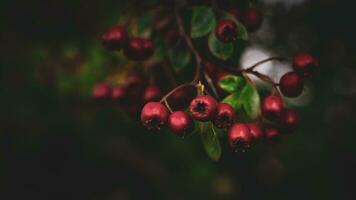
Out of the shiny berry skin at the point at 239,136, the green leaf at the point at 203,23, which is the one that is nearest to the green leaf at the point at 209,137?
the shiny berry skin at the point at 239,136

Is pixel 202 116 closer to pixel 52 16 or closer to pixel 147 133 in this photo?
pixel 52 16

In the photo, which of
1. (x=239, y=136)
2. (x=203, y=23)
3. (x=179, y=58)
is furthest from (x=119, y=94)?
(x=239, y=136)

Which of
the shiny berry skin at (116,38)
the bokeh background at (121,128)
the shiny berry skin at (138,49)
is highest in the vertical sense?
the shiny berry skin at (116,38)

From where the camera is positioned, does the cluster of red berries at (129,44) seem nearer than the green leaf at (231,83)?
No

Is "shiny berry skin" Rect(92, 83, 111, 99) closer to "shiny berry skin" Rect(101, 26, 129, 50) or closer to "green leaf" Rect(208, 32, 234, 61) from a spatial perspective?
"shiny berry skin" Rect(101, 26, 129, 50)

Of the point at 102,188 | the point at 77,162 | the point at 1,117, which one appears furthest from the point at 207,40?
the point at 102,188

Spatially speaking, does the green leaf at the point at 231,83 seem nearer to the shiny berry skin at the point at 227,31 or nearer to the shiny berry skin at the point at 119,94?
the shiny berry skin at the point at 227,31

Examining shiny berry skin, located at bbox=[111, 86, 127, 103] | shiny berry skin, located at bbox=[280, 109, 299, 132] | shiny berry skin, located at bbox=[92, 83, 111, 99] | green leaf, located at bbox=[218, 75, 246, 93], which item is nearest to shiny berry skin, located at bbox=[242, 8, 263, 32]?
green leaf, located at bbox=[218, 75, 246, 93]
